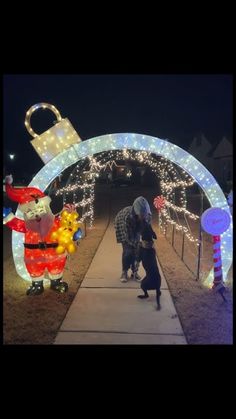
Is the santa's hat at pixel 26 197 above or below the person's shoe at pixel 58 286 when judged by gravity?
above

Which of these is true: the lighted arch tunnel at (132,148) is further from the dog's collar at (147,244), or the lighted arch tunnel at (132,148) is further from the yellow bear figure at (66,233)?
the dog's collar at (147,244)

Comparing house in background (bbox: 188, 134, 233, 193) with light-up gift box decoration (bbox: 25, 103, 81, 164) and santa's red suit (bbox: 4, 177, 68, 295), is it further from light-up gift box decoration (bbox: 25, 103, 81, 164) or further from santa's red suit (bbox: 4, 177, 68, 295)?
santa's red suit (bbox: 4, 177, 68, 295)

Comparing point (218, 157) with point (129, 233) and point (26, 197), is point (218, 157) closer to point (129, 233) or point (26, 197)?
point (129, 233)

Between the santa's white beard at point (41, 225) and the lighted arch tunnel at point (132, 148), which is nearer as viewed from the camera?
the santa's white beard at point (41, 225)

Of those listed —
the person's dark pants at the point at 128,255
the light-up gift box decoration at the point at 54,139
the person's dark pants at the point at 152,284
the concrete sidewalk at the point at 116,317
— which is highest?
the light-up gift box decoration at the point at 54,139

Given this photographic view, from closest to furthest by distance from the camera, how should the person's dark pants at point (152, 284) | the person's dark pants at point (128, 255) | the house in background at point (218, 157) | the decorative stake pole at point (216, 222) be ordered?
1. the person's dark pants at point (152, 284)
2. the decorative stake pole at point (216, 222)
3. the person's dark pants at point (128, 255)
4. the house in background at point (218, 157)

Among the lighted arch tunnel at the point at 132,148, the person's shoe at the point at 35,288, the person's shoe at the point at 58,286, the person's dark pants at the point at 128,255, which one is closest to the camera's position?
the person's shoe at the point at 35,288

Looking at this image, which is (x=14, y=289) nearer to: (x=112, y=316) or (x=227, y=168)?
Result: (x=112, y=316)

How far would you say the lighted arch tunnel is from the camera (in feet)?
22.1

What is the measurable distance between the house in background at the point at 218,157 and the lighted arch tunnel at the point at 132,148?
80.7ft

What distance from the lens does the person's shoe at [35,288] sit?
642cm

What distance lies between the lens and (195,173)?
6.79 metres

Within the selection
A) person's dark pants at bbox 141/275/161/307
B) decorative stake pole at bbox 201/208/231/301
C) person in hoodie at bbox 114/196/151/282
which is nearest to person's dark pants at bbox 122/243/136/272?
person in hoodie at bbox 114/196/151/282

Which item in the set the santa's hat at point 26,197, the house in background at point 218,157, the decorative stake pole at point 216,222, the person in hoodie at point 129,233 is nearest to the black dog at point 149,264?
the person in hoodie at point 129,233
